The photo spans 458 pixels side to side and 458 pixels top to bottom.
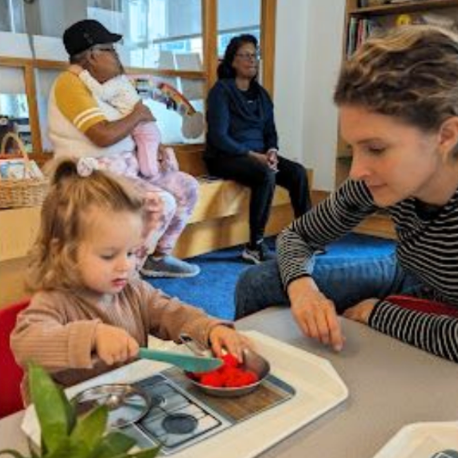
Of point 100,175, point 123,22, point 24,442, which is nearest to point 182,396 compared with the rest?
point 24,442

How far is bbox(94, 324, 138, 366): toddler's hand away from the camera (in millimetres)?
641

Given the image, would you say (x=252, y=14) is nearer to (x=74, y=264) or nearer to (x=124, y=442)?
(x=74, y=264)

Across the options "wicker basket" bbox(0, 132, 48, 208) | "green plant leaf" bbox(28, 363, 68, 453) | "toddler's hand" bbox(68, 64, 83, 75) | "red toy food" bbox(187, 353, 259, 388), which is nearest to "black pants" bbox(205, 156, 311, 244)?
"toddler's hand" bbox(68, 64, 83, 75)

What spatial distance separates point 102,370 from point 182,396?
0.21 m

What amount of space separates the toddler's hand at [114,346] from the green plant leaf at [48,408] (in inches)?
12.0

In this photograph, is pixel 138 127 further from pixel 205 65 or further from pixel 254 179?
pixel 205 65

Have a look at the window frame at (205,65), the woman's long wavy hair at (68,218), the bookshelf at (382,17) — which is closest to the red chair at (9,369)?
the woman's long wavy hair at (68,218)

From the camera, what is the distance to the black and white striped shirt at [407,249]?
76 centimetres

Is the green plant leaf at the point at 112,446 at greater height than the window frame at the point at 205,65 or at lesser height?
lesser

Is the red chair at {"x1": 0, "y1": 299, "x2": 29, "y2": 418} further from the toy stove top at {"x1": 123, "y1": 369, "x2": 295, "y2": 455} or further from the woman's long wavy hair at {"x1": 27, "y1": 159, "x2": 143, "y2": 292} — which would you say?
the toy stove top at {"x1": 123, "y1": 369, "x2": 295, "y2": 455}

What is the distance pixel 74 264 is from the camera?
0.81m

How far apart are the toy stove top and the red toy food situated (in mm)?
13

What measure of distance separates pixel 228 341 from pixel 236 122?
2335 mm

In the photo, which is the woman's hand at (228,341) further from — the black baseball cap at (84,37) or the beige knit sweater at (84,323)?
the black baseball cap at (84,37)
